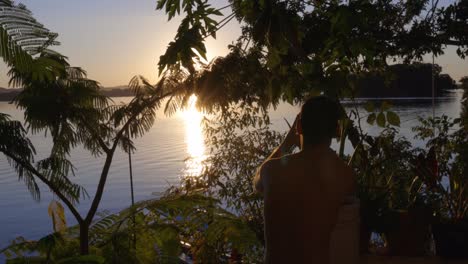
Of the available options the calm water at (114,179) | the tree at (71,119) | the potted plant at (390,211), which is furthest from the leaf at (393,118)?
the calm water at (114,179)

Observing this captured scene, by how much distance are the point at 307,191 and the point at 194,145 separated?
31.2 m

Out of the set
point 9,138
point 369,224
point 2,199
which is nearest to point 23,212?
point 2,199

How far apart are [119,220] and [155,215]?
347 mm

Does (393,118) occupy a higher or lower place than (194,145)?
higher

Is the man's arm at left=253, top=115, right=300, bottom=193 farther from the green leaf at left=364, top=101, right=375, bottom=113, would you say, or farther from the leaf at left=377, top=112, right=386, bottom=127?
the green leaf at left=364, top=101, right=375, bottom=113

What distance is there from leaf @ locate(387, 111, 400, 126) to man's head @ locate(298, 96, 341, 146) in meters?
0.99

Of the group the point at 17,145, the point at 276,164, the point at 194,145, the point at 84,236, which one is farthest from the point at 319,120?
the point at 194,145

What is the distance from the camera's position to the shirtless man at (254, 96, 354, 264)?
161 cm

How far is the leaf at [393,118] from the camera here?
255 cm

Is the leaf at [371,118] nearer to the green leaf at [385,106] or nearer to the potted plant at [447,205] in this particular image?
the green leaf at [385,106]

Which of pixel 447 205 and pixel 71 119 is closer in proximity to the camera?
pixel 447 205

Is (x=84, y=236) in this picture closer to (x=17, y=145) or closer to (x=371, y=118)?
(x=17, y=145)

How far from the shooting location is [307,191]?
1.61m

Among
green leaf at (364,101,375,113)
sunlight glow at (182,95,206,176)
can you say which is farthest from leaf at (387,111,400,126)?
sunlight glow at (182,95,206,176)
